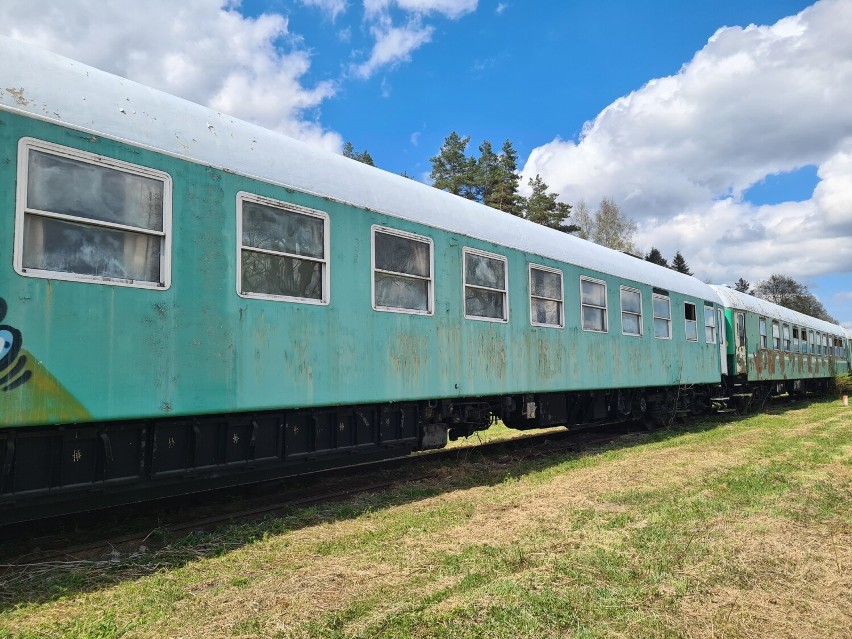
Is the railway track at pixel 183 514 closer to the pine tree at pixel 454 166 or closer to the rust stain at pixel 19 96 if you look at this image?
the rust stain at pixel 19 96

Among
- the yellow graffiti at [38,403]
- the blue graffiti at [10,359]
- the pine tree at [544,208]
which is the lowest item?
the yellow graffiti at [38,403]

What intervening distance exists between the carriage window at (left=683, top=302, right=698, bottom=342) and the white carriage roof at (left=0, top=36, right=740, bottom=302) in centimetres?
704

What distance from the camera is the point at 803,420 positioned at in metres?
14.8

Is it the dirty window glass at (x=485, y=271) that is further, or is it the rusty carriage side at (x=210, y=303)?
the dirty window glass at (x=485, y=271)

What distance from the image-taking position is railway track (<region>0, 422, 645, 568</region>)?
15.9ft

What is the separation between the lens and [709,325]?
50.6 ft

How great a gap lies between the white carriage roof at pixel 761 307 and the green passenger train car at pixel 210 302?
35.2ft

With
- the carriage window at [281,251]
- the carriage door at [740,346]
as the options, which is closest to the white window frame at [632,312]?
the carriage door at [740,346]

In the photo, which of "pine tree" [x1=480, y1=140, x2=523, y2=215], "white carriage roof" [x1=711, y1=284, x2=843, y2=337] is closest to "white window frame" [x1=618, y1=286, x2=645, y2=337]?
"white carriage roof" [x1=711, y1=284, x2=843, y2=337]

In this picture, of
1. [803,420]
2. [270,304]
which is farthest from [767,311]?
[270,304]

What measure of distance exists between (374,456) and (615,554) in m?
3.25

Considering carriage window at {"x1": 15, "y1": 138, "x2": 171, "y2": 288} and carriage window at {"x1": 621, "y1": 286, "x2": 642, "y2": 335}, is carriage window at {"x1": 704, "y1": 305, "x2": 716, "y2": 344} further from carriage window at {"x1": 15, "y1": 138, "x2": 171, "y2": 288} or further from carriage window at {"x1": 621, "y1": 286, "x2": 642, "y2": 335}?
carriage window at {"x1": 15, "y1": 138, "x2": 171, "y2": 288}

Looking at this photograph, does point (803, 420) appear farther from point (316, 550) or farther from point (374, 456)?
point (316, 550)

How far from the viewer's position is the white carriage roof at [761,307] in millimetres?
17269
